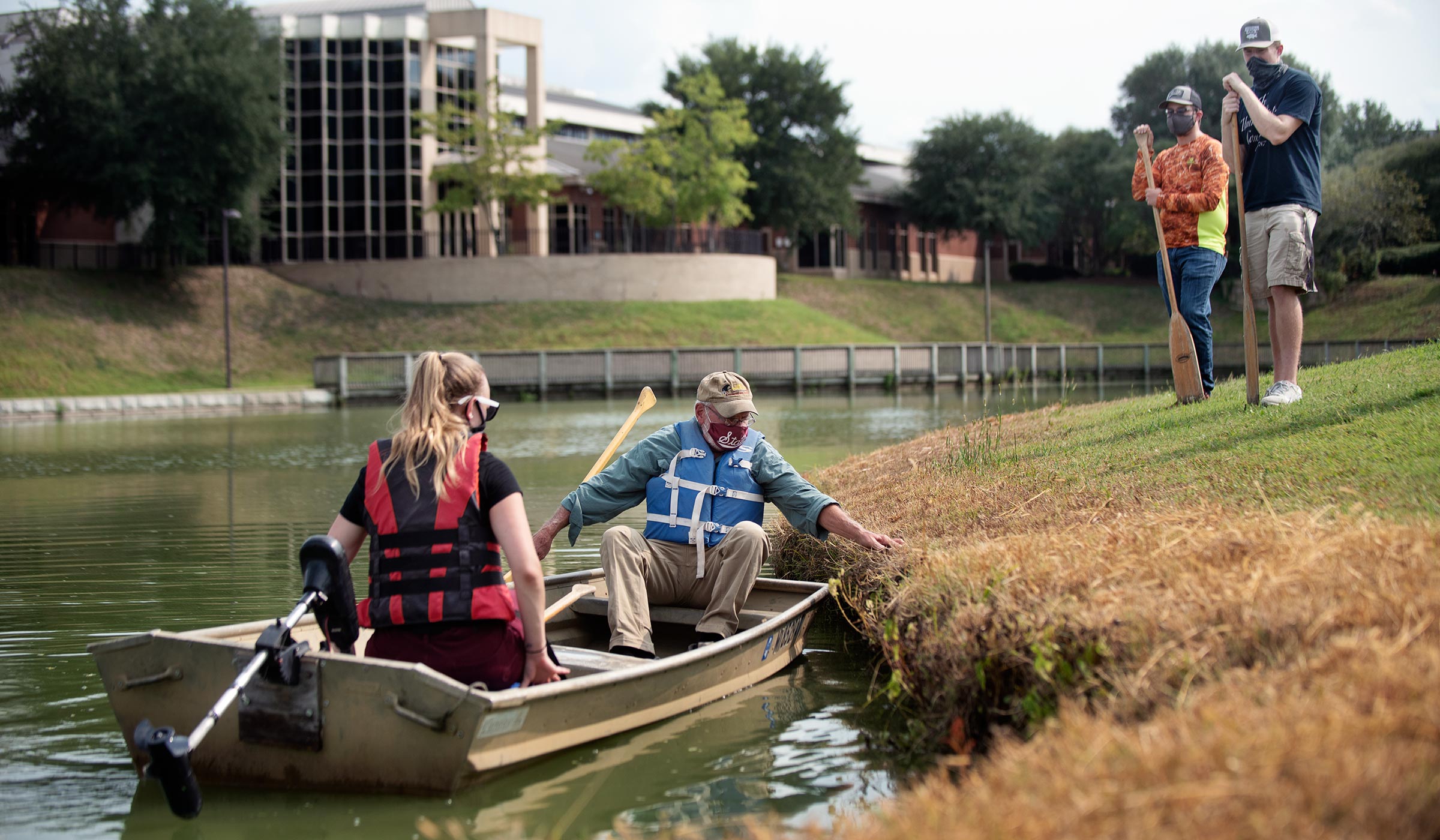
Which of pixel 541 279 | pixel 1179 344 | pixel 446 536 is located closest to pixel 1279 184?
pixel 1179 344

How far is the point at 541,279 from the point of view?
45.7m

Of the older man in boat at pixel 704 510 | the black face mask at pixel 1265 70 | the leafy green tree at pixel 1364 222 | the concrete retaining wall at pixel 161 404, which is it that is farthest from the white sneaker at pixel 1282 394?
the leafy green tree at pixel 1364 222

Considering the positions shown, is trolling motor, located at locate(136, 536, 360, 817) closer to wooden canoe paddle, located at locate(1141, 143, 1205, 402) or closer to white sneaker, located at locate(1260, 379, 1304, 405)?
white sneaker, located at locate(1260, 379, 1304, 405)

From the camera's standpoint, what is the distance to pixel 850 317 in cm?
5181

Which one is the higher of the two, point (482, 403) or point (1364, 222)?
point (1364, 222)

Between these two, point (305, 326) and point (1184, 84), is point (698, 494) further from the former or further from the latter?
point (1184, 84)

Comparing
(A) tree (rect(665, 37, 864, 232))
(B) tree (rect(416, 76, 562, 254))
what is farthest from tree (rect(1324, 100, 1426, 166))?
(B) tree (rect(416, 76, 562, 254))

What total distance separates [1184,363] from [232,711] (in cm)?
735

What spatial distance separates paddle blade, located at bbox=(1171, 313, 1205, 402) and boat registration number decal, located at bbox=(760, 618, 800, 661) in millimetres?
4524

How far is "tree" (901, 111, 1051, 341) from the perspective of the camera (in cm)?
6000

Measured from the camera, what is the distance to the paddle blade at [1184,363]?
930 cm

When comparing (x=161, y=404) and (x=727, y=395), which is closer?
(x=727, y=395)

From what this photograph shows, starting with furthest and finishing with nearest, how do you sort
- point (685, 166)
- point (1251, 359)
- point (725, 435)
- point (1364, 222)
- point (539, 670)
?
point (685, 166) → point (1364, 222) → point (1251, 359) → point (725, 435) → point (539, 670)

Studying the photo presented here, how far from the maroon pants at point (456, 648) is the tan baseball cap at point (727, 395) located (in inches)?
72.6
